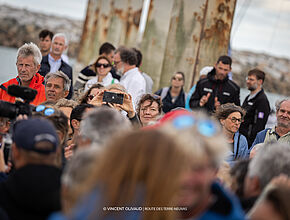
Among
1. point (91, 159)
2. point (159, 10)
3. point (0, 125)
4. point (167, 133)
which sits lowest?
point (0, 125)

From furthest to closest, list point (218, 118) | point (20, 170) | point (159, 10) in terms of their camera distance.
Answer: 1. point (159, 10)
2. point (218, 118)
3. point (20, 170)

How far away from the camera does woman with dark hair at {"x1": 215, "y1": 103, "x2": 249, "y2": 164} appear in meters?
5.52

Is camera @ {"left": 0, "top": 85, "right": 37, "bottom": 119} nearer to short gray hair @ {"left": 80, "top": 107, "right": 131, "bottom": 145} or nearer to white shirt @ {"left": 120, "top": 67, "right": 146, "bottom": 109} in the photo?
short gray hair @ {"left": 80, "top": 107, "right": 131, "bottom": 145}

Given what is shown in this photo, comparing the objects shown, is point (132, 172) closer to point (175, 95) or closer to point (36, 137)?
point (36, 137)

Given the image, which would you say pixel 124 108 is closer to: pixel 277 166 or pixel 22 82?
pixel 22 82

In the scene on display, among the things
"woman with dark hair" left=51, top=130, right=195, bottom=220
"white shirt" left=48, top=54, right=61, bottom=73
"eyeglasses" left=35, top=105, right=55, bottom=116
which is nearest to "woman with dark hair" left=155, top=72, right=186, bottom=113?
"white shirt" left=48, top=54, right=61, bottom=73

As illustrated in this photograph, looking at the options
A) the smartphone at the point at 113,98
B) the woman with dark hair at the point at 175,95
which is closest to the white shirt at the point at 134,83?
the woman with dark hair at the point at 175,95

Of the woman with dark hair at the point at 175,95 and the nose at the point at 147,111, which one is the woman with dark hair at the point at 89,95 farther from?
the woman with dark hair at the point at 175,95

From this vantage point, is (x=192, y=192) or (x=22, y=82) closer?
(x=192, y=192)

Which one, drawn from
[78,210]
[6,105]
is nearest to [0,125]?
[6,105]

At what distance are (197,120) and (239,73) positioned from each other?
49.4 metres

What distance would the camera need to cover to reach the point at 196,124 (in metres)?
1.95

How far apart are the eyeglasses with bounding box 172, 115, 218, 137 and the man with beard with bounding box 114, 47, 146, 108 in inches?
191

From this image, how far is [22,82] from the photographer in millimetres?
5391
